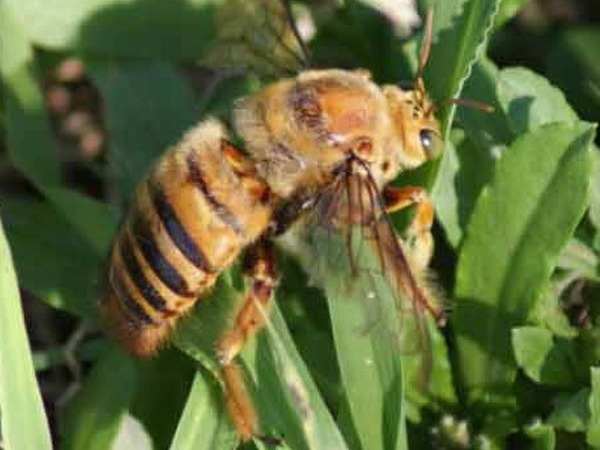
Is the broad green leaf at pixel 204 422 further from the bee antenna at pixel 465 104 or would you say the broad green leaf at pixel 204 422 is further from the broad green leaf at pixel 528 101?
the broad green leaf at pixel 528 101

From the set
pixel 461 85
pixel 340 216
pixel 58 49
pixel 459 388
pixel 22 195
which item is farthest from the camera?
pixel 22 195

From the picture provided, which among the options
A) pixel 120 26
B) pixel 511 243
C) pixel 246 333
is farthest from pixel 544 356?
pixel 120 26

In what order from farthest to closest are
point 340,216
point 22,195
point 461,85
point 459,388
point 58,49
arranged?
point 22,195
point 58,49
point 459,388
point 461,85
point 340,216

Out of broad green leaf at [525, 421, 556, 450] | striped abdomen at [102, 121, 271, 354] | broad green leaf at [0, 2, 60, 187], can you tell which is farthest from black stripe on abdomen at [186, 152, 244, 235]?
broad green leaf at [0, 2, 60, 187]

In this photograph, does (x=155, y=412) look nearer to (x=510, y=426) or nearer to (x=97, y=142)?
(x=510, y=426)

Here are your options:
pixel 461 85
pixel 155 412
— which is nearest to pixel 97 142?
pixel 155 412

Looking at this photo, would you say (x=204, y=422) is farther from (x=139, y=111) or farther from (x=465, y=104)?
(x=139, y=111)

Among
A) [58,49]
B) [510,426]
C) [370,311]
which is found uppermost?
[58,49]
